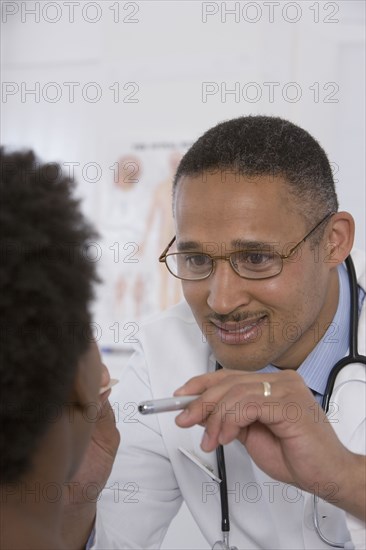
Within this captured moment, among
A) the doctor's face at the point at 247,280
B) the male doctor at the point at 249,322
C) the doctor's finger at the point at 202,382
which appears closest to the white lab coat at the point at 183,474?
the male doctor at the point at 249,322

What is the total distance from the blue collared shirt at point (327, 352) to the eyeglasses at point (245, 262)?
0.61 ft

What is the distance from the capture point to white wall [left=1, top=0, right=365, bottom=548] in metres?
2.14

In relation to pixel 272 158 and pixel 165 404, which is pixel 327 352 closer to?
pixel 272 158

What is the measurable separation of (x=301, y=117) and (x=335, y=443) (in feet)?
4.56

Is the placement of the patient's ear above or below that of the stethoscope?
above

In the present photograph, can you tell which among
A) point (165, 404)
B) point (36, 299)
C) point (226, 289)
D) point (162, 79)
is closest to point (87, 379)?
point (36, 299)

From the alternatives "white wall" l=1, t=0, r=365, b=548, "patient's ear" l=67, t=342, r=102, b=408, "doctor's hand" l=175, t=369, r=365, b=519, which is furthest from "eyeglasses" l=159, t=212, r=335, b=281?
"white wall" l=1, t=0, r=365, b=548

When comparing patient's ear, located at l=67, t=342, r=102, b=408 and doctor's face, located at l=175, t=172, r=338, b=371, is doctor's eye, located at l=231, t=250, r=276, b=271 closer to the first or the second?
doctor's face, located at l=175, t=172, r=338, b=371

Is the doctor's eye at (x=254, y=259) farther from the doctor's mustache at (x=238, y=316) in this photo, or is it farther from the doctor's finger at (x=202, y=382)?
the doctor's finger at (x=202, y=382)

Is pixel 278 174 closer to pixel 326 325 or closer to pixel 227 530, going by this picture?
pixel 326 325

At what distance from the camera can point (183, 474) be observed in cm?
136

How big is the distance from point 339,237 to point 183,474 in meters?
0.56

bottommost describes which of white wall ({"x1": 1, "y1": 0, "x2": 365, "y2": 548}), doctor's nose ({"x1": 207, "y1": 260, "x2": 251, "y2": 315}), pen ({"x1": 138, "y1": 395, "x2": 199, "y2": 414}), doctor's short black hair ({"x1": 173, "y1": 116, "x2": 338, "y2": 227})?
pen ({"x1": 138, "y1": 395, "x2": 199, "y2": 414})

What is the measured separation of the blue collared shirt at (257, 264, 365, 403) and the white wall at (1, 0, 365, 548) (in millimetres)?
743
